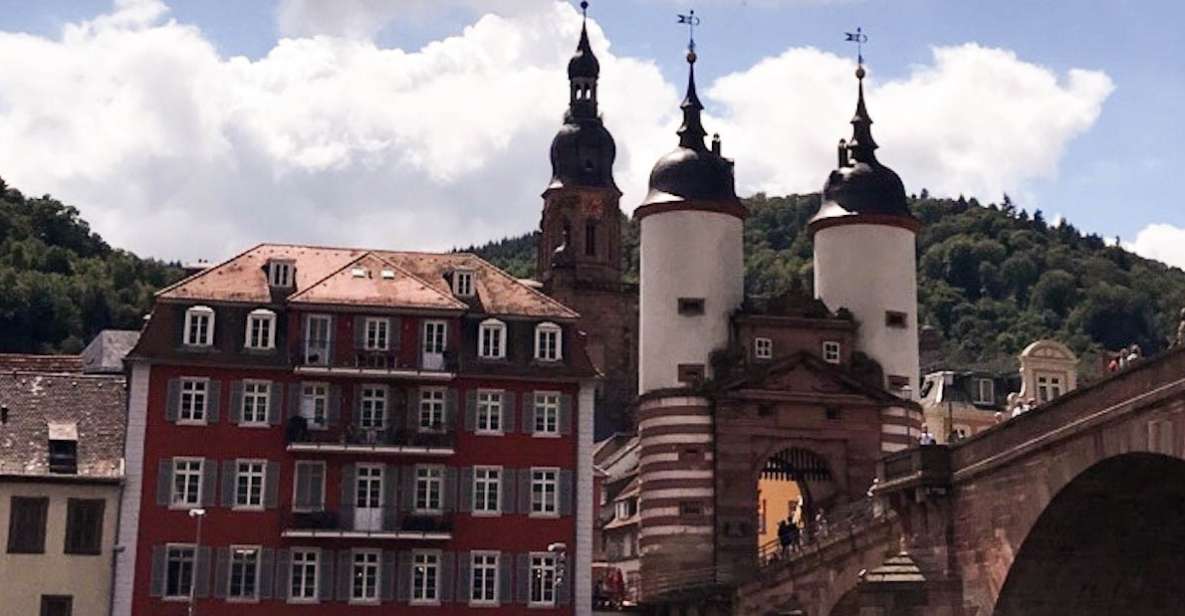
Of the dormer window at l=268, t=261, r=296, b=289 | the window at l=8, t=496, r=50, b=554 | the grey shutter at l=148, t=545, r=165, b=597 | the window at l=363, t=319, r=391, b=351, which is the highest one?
the dormer window at l=268, t=261, r=296, b=289

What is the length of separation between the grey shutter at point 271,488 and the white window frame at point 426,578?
5252 mm

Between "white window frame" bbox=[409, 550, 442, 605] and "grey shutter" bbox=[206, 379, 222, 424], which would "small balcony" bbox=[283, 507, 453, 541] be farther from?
"grey shutter" bbox=[206, 379, 222, 424]

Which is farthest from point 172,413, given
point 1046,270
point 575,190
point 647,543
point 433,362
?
point 1046,270

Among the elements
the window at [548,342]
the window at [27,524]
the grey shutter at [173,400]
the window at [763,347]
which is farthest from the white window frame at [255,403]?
the window at [763,347]

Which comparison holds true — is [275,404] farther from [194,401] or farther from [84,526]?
[84,526]

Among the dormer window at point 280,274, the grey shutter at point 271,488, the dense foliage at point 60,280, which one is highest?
the dense foliage at point 60,280

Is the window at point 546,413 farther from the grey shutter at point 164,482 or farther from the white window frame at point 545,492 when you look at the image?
the grey shutter at point 164,482

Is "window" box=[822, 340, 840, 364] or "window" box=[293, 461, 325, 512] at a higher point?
"window" box=[822, 340, 840, 364]

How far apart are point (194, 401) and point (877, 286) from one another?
28.7 meters

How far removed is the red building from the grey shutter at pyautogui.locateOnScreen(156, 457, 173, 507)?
0.05m

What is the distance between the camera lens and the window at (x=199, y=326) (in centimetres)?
6844

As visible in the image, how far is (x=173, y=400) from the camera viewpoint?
67438 mm

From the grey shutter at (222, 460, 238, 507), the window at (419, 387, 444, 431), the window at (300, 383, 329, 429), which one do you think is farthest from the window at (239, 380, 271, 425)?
the window at (419, 387, 444, 431)

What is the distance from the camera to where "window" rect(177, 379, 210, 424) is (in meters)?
67.5
